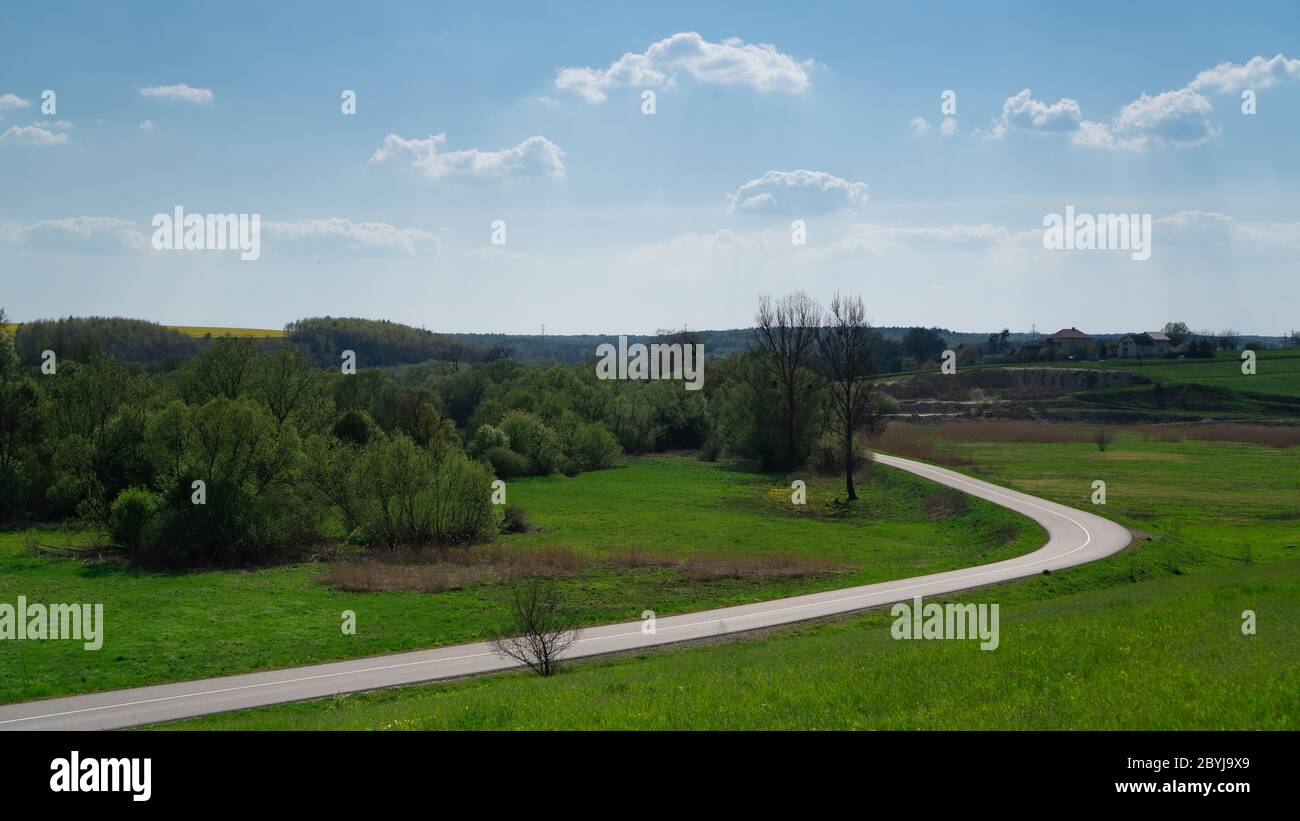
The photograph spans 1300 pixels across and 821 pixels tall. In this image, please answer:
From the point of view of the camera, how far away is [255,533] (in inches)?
1714

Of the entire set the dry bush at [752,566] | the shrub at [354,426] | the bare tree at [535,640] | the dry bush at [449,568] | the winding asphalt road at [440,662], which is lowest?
the dry bush at [449,568]

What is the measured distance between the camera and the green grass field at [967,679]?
1155 centimetres

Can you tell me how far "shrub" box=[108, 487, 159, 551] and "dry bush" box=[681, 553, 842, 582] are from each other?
25316mm

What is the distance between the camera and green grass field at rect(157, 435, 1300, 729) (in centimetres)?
1155

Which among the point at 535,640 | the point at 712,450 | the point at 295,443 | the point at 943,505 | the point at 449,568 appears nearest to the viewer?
the point at 535,640

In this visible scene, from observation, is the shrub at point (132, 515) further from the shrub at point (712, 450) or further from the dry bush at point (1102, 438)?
the dry bush at point (1102, 438)

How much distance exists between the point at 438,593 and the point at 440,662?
11873 millimetres

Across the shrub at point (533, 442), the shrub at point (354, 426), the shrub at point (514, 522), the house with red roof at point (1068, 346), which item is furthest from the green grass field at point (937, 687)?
the house with red roof at point (1068, 346)

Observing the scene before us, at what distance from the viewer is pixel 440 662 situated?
24.9 metres

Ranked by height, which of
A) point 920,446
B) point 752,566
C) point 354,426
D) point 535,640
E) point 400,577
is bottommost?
point 400,577

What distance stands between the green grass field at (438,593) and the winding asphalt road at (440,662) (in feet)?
4.04

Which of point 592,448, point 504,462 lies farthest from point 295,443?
point 592,448

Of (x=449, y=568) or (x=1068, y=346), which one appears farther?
(x=1068, y=346)

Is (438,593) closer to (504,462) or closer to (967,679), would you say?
(967,679)
